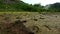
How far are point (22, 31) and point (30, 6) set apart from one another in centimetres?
819

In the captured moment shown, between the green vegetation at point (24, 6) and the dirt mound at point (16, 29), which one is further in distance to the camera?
the green vegetation at point (24, 6)

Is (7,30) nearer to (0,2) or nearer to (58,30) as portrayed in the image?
(58,30)

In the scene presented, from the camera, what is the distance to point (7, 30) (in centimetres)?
511

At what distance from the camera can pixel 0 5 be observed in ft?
39.5

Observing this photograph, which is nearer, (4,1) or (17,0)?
(4,1)

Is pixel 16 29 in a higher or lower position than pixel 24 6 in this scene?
higher

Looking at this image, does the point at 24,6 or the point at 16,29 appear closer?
the point at 16,29

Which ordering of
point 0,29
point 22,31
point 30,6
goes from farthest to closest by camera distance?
point 30,6 → point 0,29 → point 22,31

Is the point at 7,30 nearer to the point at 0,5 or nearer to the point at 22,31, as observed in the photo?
the point at 22,31

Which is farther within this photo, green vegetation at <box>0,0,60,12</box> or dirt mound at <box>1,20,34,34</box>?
green vegetation at <box>0,0,60,12</box>

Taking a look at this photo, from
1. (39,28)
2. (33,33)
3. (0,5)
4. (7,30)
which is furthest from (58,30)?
(0,5)

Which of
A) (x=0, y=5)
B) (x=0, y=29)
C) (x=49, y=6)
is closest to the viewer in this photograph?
(x=0, y=29)

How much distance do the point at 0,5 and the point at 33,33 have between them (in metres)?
7.35

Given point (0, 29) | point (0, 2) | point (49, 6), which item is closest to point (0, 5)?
point (0, 2)
